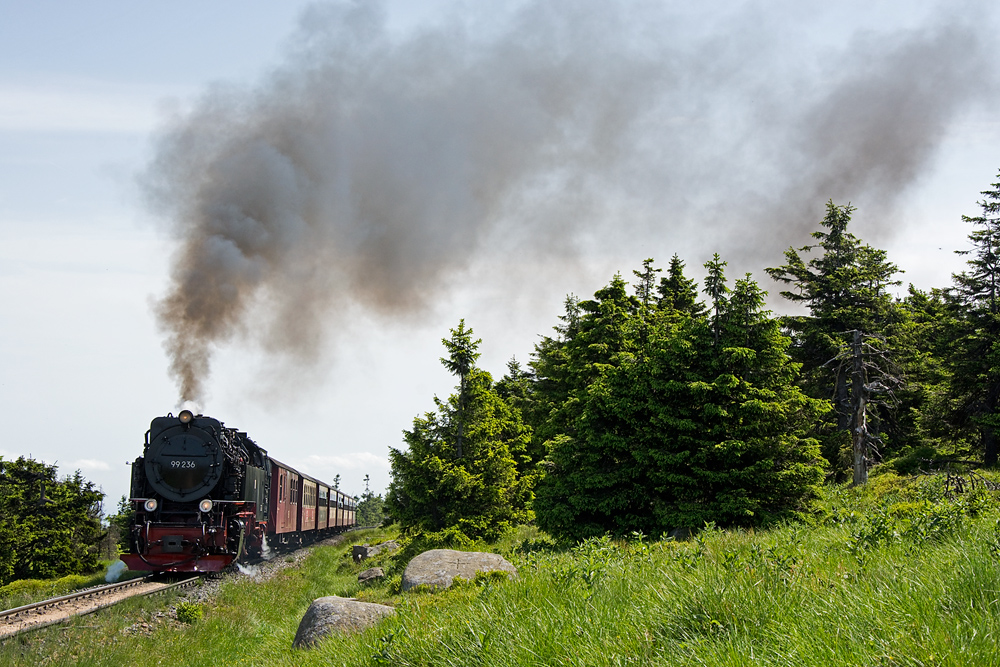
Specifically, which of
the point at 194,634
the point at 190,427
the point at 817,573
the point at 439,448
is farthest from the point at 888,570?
the point at 190,427

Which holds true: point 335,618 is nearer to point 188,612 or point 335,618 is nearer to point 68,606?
point 188,612

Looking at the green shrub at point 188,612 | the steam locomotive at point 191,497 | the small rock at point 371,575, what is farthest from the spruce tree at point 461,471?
the green shrub at point 188,612

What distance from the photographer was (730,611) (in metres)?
5.45

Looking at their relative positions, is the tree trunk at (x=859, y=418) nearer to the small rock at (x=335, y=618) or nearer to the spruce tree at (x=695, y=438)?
the spruce tree at (x=695, y=438)

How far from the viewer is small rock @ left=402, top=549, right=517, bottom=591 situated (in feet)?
37.4

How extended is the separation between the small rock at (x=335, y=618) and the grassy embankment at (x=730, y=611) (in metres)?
0.44

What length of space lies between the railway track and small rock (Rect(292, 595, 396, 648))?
5.03 meters

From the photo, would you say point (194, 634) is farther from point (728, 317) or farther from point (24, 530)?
point (24, 530)

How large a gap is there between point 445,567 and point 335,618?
10.5 feet

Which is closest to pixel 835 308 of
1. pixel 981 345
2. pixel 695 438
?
pixel 981 345

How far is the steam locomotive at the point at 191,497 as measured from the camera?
19.1m

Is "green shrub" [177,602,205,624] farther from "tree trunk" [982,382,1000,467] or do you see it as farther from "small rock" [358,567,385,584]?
"tree trunk" [982,382,1000,467]

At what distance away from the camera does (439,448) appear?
73.9ft

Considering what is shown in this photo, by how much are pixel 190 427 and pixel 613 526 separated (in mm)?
12604
